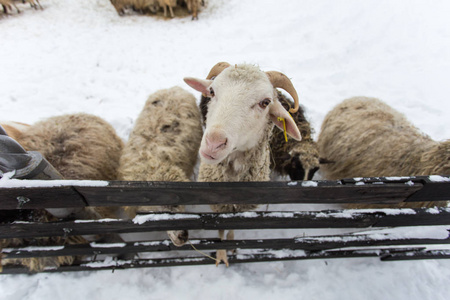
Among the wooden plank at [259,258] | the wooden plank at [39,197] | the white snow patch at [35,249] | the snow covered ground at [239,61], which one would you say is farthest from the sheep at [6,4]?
the wooden plank at [39,197]

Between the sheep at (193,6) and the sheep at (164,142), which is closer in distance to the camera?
the sheep at (164,142)

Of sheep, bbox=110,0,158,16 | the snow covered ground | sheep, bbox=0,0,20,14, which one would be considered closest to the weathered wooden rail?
the snow covered ground

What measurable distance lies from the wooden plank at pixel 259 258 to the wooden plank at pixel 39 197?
59.5 inches

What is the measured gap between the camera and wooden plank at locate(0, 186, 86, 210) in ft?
4.41

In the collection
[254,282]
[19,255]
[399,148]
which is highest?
[399,148]

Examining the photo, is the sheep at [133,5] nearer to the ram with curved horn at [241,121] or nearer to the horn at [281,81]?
the ram with curved horn at [241,121]

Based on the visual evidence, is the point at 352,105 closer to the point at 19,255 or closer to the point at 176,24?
the point at 19,255

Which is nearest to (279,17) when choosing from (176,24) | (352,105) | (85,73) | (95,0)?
(176,24)

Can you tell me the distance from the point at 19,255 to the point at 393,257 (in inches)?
176

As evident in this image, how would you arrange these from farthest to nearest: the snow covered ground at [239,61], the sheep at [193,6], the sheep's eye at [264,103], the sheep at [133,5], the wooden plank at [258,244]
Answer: the sheep at [133,5], the sheep at [193,6], the snow covered ground at [239,61], the wooden plank at [258,244], the sheep's eye at [264,103]

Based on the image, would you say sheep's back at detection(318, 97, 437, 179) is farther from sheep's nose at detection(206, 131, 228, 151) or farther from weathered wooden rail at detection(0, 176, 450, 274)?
sheep's nose at detection(206, 131, 228, 151)

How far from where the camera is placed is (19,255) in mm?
2170

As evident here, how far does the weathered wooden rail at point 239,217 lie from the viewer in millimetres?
1455

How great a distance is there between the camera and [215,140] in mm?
1573
